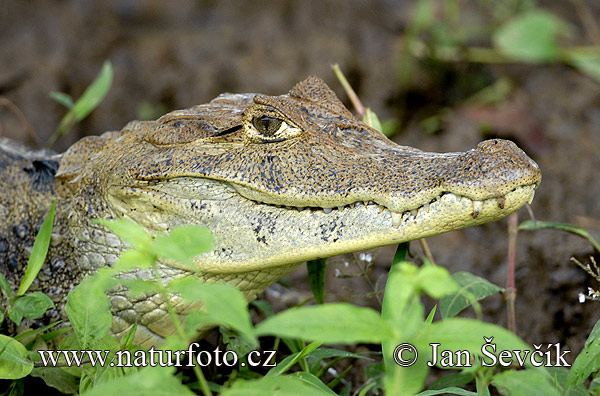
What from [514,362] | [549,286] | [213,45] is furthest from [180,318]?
[213,45]

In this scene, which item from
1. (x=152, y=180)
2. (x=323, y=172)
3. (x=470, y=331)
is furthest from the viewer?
(x=152, y=180)

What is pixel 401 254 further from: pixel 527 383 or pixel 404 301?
pixel 404 301

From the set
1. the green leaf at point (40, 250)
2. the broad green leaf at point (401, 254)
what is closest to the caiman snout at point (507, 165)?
the broad green leaf at point (401, 254)

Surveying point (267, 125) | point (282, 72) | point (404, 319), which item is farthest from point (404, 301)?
point (282, 72)

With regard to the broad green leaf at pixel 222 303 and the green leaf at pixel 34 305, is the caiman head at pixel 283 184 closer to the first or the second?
the green leaf at pixel 34 305

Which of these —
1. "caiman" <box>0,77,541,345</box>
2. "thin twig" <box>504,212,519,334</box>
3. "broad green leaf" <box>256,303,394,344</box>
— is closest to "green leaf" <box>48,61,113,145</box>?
"caiman" <box>0,77,541,345</box>

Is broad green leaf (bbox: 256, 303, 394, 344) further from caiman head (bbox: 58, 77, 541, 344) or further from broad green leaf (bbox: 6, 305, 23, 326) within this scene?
broad green leaf (bbox: 6, 305, 23, 326)

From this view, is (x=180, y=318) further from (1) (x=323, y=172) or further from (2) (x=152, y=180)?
(1) (x=323, y=172)
